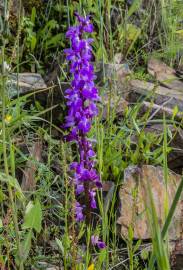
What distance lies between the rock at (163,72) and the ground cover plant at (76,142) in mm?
82

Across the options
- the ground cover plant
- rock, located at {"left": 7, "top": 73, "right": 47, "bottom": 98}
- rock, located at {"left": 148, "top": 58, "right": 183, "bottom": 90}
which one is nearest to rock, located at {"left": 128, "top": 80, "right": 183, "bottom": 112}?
the ground cover plant

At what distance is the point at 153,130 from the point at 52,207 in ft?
3.55

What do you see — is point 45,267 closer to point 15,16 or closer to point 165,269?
point 165,269

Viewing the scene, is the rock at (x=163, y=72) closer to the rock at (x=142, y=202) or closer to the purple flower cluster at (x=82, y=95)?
the rock at (x=142, y=202)

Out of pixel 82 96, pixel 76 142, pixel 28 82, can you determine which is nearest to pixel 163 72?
pixel 28 82

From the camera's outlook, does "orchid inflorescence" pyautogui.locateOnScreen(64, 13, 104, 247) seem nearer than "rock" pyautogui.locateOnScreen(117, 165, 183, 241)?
Yes

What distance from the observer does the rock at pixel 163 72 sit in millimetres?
4184

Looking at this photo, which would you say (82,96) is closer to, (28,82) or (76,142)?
(76,142)

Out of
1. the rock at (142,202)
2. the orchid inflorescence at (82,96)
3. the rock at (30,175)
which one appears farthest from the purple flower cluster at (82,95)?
the rock at (30,175)

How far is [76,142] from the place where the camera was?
2295 mm

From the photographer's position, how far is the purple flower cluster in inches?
82.5

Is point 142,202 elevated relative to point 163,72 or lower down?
lower down

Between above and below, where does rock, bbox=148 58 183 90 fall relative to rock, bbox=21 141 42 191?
above

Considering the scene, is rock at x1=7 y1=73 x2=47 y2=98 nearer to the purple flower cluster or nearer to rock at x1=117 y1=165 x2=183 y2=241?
rock at x1=117 y1=165 x2=183 y2=241
